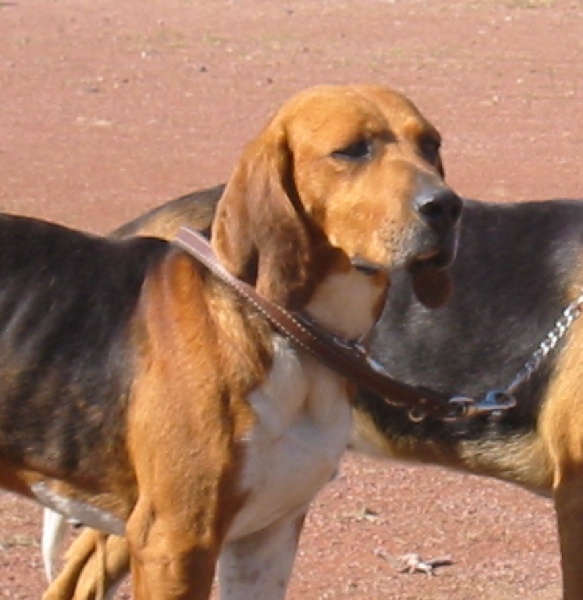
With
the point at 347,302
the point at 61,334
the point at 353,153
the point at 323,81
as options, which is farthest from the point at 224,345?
the point at 323,81

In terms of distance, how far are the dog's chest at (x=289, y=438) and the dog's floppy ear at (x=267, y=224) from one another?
0.69 ft

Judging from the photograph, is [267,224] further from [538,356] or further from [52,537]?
[52,537]

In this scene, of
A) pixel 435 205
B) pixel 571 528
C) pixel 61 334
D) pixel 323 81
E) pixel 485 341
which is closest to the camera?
pixel 435 205

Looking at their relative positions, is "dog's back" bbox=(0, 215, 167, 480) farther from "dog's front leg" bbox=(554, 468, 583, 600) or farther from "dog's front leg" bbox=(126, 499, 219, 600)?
"dog's front leg" bbox=(554, 468, 583, 600)

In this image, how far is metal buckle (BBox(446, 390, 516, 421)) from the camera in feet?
16.9

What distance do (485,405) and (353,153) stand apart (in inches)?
45.1

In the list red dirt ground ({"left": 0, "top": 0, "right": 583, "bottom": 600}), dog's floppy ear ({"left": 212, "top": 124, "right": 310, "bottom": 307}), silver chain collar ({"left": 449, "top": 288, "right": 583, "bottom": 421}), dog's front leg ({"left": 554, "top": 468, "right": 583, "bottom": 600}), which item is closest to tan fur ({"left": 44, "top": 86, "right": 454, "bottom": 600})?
dog's floppy ear ({"left": 212, "top": 124, "right": 310, "bottom": 307})

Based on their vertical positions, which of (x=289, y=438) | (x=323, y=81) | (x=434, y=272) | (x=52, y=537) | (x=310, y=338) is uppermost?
(x=434, y=272)

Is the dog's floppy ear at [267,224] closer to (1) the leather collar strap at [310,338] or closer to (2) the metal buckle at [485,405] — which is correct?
(1) the leather collar strap at [310,338]

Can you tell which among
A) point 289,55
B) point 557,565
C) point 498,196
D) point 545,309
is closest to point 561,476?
point 545,309

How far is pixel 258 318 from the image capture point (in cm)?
463

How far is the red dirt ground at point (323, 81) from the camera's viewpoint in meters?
6.61

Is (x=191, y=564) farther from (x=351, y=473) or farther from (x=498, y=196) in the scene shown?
(x=498, y=196)

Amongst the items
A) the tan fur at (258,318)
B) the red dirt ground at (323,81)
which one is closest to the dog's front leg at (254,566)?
the tan fur at (258,318)
